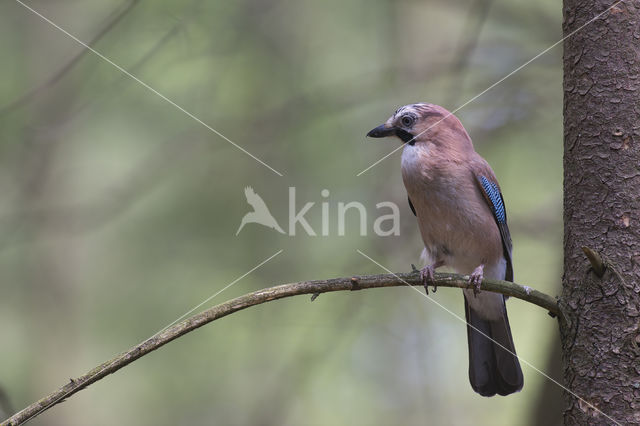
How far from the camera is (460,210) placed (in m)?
5.12

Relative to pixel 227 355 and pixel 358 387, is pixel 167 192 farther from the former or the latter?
pixel 358 387

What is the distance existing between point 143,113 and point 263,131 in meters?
3.07

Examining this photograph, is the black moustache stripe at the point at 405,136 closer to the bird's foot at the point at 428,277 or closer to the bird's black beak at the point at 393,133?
the bird's black beak at the point at 393,133

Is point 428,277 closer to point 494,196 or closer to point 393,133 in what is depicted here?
point 494,196

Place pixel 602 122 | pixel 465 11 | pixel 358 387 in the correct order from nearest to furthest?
pixel 602 122 → pixel 465 11 → pixel 358 387

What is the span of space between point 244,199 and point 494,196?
5160mm

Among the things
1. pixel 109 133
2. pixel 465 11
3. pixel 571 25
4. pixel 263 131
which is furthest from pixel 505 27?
pixel 109 133

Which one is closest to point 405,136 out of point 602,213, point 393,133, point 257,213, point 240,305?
point 393,133

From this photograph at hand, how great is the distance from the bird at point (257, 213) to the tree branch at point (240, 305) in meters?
5.60

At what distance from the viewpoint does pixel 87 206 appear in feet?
27.5

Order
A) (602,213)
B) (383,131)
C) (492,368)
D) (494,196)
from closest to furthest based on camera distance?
(602,213) → (492,368) → (494,196) → (383,131)

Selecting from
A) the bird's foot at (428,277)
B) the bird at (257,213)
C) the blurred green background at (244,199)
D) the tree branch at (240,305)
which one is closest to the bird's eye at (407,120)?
the bird's foot at (428,277)

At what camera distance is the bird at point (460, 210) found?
16.7 ft

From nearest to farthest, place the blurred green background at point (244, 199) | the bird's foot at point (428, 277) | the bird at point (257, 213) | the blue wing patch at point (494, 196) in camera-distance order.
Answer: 1. the bird's foot at point (428, 277)
2. the blue wing patch at point (494, 196)
3. the blurred green background at point (244, 199)
4. the bird at point (257, 213)
